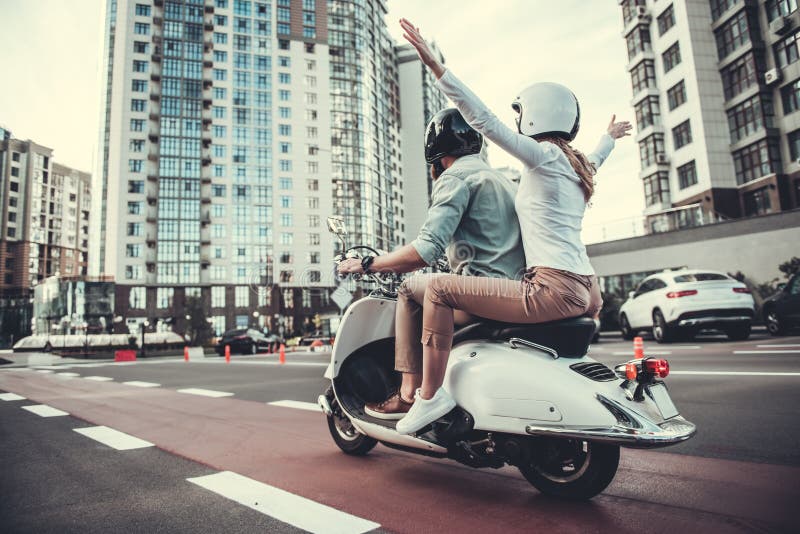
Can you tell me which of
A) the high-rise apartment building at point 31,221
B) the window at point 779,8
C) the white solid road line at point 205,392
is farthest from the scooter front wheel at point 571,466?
the high-rise apartment building at point 31,221

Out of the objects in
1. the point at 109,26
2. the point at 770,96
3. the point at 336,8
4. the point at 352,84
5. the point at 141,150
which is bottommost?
the point at 770,96

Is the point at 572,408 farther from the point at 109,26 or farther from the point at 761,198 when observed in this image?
the point at 109,26

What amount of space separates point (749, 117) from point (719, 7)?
771cm

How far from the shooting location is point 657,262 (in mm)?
26406

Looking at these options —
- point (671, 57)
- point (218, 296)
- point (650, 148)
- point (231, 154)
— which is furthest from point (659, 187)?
point (231, 154)

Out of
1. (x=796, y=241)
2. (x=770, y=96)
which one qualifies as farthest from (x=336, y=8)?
(x=796, y=241)

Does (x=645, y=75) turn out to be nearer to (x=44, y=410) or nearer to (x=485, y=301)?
(x=44, y=410)

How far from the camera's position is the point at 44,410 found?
19.8ft

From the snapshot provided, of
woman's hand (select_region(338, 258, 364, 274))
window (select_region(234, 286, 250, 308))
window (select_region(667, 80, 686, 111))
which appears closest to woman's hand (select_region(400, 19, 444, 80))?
woman's hand (select_region(338, 258, 364, 274))

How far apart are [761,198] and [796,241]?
345 inches

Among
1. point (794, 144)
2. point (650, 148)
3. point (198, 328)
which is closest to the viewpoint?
point (794, 144)

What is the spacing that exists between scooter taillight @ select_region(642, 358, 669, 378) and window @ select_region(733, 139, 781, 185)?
33.6m

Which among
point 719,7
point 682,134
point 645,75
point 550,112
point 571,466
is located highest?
point 719,7

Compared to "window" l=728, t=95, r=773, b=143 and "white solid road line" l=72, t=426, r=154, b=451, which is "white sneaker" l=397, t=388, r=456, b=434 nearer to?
"white solid road line" l=72, t=426, r=154, b=451
